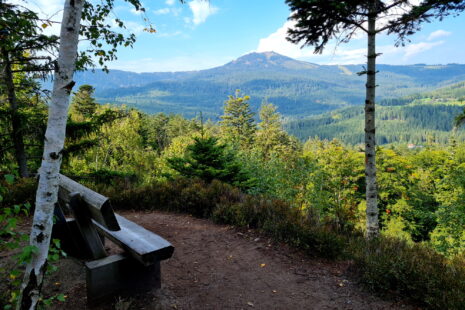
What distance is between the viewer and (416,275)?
11.6 feet

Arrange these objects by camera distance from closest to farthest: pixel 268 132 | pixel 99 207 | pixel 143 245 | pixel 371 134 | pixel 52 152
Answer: pixel 52 152 → pixel 99 207 → pixel 143 245 → pixel 371 134 → pixel 268 132

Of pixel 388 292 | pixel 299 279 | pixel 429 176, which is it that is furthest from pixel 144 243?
pixel 429 176

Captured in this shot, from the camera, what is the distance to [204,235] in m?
5.44

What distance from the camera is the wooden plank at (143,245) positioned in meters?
2.77

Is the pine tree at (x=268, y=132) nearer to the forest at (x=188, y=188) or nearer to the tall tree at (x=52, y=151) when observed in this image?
the forest at (x=188, y=188)

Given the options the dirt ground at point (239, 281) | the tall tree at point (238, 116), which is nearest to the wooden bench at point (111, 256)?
the dirt ground at point (239, 281)

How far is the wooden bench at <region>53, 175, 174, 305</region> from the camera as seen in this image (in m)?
2.71

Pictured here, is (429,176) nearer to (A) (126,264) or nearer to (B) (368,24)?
(B) (368,24)

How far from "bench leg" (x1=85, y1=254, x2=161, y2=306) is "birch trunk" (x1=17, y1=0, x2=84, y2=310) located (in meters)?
1.01

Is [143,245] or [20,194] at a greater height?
[143,245]

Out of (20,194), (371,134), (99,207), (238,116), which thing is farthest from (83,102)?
(99,207)

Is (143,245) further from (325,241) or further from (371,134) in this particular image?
(371,134)

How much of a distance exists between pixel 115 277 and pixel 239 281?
1.67 m

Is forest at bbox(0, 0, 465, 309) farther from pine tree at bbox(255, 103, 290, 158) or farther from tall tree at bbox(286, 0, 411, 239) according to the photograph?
pine tree at bbox(255, 103, 290, 158)
